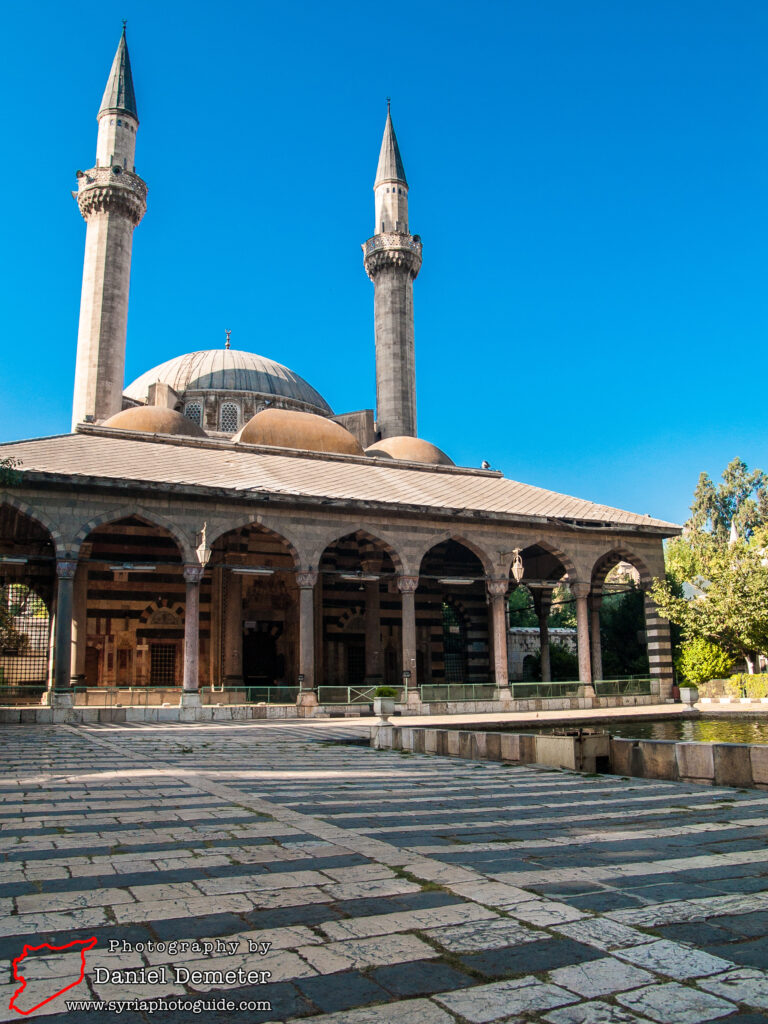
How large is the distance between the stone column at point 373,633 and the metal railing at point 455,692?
15.7ft

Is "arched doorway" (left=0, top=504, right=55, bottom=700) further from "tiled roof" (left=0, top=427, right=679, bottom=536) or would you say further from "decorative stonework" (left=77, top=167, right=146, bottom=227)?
"decorative stonework" (left=77, top=167, right=146, bottom=227)

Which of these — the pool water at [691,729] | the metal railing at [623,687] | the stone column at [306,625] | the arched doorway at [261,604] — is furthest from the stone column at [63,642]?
the metal railing at [623,687]

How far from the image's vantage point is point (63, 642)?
20.1 m

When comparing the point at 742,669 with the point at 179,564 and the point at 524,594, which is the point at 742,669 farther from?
the point at 524,594

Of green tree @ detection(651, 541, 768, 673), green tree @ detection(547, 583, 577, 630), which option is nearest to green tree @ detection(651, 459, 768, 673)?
green tree @ detection(651, 541, 768, 673)

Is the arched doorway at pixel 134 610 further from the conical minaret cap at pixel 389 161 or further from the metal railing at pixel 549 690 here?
the conical minaret cap at pixel 389 161

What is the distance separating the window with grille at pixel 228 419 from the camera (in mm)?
39031

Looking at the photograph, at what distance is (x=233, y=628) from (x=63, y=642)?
605cm

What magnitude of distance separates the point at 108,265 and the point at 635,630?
83.0 feet

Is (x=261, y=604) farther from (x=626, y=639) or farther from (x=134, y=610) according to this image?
(x=626, y=639)

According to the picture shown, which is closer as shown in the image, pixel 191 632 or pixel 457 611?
pixel 191 632

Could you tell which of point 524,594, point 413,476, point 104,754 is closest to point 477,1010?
point 104,754

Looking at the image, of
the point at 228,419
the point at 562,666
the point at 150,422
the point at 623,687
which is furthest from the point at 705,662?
the point at 228,419

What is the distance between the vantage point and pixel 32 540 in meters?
24.7
